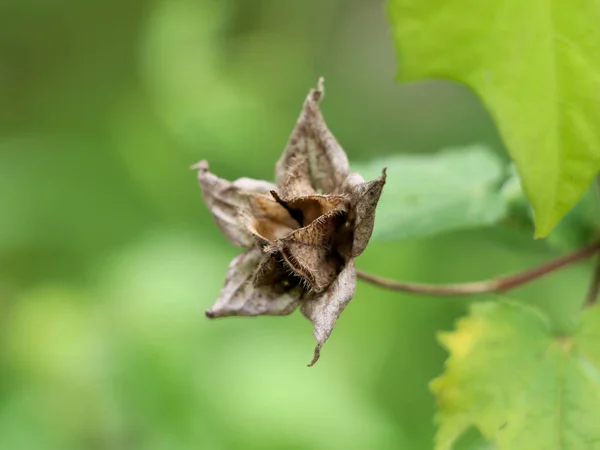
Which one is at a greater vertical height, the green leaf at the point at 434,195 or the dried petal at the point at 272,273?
the dried petal at the point at 272,273

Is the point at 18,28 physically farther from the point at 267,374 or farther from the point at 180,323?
the point at 267,374

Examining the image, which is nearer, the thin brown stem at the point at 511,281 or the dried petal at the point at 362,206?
the dried petal at the point at 362,206

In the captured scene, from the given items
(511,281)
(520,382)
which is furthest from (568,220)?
(520,382)

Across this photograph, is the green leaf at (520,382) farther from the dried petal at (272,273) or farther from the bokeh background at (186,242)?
the bokeh background at (186,242)

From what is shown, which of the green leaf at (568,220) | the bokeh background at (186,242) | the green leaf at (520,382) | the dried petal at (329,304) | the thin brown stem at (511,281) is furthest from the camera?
the bokeh background at (186,242)

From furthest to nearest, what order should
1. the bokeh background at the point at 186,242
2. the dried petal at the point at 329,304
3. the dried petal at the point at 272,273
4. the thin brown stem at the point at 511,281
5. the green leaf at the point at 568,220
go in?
the bokeh background at the point at 186,242
the green leaf at the point at 568,220
the thin brown stem at the point at 511,281
the dried petal at the point at 272,273
the dried petal at the point at 329,304

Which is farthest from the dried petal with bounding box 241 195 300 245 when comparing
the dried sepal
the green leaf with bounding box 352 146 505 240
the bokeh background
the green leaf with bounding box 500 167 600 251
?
the bokeh background

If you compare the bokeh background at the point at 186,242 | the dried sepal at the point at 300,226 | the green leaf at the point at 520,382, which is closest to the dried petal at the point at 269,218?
the dried sepal at the point at 300,226

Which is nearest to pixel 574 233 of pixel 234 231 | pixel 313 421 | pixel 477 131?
pixel 234 231
